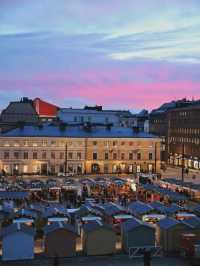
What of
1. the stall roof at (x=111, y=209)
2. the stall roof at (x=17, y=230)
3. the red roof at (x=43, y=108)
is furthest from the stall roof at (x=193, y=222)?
the red roof at (x=43, y=108)

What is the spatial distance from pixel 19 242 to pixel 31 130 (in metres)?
38.7

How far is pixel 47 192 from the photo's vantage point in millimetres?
38844

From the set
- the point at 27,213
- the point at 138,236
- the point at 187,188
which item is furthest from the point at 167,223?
the point at 187,188

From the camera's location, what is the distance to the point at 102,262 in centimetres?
2178

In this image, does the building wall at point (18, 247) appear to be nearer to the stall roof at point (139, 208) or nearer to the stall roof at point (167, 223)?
the stall roof at point (167, 223)

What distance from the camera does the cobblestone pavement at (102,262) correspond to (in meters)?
21.4

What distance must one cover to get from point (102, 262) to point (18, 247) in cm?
384

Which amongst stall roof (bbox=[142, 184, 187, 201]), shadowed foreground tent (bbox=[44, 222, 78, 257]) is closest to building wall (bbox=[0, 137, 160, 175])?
stall roof (bbox=[142, 184, 187, 201])

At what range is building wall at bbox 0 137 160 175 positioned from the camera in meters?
58.6

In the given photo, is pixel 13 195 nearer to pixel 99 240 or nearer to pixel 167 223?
pixel 99 240

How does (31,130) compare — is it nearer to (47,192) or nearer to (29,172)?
(29,172)

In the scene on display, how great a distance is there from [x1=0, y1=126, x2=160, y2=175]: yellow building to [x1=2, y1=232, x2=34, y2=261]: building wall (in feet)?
116

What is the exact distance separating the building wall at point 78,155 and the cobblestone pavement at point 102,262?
35465 millimetres

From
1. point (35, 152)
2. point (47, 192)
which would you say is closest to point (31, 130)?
point (35, 152)
